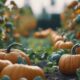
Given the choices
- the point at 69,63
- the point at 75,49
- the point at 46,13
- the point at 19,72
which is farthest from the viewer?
the point at 46,13

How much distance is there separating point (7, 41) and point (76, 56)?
374cm

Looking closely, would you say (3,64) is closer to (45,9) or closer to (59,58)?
(59,58)

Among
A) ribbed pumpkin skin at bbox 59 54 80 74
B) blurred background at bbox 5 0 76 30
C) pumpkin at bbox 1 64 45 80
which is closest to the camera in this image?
pumpkin at bbox 1 64 45 80

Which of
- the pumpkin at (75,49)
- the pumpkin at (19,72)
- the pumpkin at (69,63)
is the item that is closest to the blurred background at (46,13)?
the pumpkin at (75,49)

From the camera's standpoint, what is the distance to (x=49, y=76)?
175 inches

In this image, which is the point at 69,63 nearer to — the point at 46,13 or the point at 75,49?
the point at 75,49

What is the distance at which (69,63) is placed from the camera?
4.58m

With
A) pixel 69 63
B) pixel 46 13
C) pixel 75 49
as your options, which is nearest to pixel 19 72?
pixel 69 63

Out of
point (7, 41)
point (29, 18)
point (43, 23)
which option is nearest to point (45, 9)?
point (43, 23)

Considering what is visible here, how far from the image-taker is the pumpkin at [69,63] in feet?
14.9

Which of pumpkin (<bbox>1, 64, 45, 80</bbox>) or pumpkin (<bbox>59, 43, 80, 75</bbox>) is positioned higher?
pumpkin (<bbox>59, 43, 80, 75</bbox>)

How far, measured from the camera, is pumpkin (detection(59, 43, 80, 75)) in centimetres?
453

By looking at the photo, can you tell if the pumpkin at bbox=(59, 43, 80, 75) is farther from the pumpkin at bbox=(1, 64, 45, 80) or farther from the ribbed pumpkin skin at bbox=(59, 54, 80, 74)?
the pumpkin at bbox=(1, 64, 45, 80)

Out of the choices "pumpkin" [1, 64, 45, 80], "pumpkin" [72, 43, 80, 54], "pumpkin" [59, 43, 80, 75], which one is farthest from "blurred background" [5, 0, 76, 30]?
"pumpkin" [1, 64, 45, 80]
